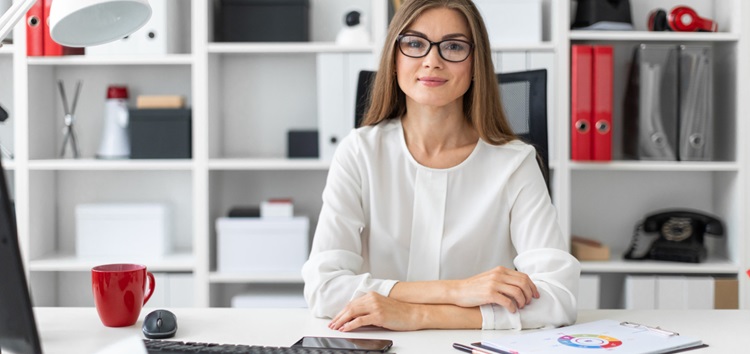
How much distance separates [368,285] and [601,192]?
192 centimetres

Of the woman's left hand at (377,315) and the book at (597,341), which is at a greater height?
the woman's left hand at (377,315)

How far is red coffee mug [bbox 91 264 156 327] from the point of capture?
1376 mm

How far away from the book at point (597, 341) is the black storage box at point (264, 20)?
74.9 inches

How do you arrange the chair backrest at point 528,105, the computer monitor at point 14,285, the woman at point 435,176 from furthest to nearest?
the chair backrest at point 528,105 < the woman at point 435,176 < the computer monitor at point 14,285

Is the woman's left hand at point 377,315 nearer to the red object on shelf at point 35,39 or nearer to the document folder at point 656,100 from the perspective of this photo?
the document folder at point 656,100

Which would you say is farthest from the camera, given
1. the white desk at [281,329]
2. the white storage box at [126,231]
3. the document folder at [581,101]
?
the white storage box at [126,231]

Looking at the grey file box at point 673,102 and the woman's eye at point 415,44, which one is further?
the grey file box at point 673,102

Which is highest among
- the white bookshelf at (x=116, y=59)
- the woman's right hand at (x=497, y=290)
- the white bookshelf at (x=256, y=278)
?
the white bookshelf at (x=116, y=59)

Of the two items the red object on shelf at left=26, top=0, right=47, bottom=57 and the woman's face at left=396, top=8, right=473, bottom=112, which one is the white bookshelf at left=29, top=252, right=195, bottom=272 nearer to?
the red object on shelf at left=26, top=0, right=47, bottom=57

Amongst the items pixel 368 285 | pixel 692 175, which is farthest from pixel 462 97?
pixel 692 175

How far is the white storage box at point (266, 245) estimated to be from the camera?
9.81ft

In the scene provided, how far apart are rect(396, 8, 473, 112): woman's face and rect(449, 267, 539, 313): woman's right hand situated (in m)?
0.42

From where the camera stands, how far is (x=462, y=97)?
1.84 m

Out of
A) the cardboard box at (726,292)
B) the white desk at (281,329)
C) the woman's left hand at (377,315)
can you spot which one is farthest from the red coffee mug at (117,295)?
the cardboard box at (726,292)
